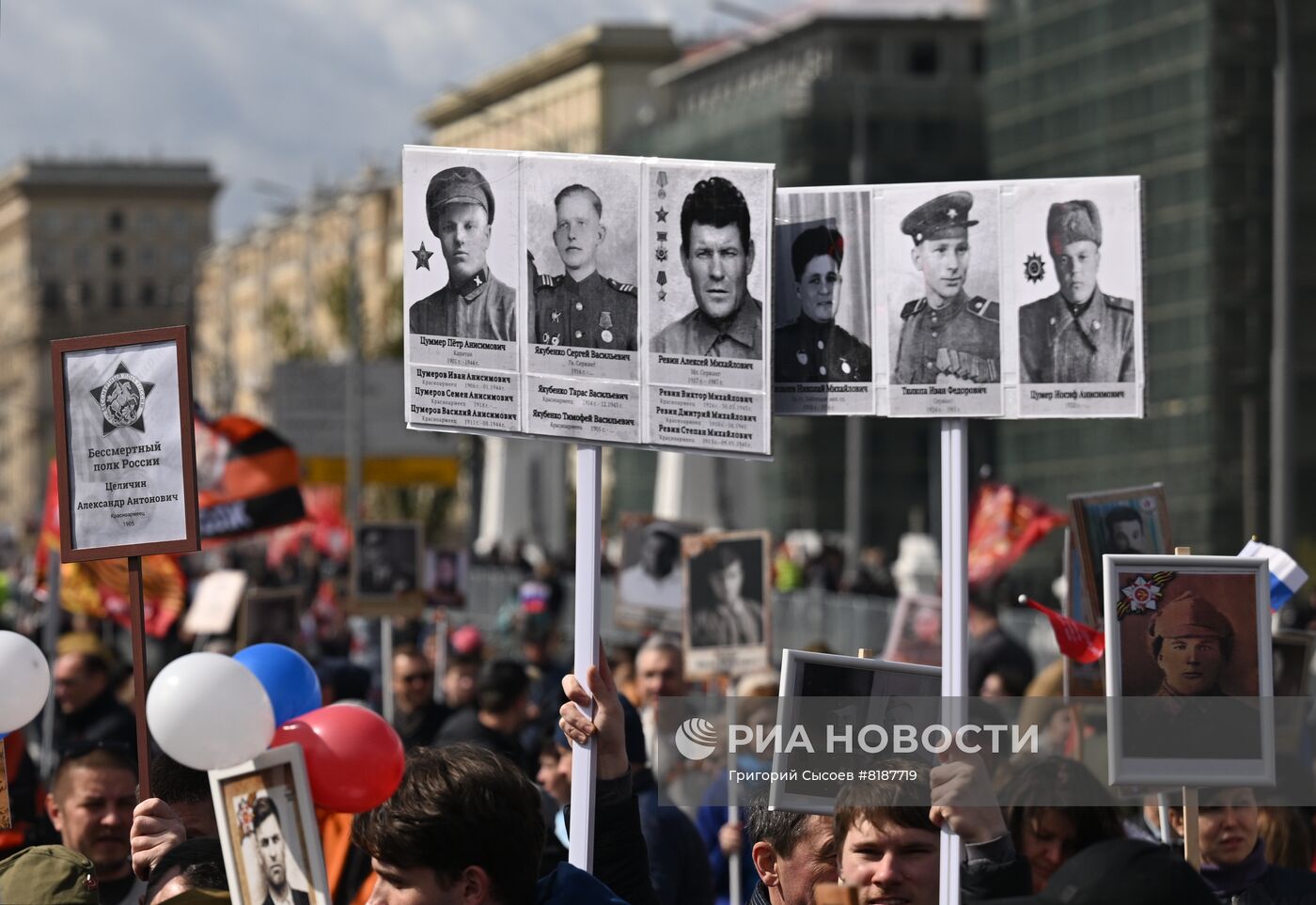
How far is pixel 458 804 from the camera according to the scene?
4.25 m

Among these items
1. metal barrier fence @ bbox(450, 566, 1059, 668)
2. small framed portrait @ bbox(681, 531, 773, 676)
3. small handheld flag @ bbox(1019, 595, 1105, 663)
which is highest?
small handheld flag @ bbox(1019, 595, 1105, 663)

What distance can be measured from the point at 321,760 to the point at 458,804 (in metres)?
0.48

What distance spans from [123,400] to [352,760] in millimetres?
1136

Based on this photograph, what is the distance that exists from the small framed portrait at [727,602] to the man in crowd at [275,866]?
7.17 m

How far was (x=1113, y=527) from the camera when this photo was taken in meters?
6.91

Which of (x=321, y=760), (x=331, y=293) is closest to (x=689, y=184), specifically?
(x=321, y=760)

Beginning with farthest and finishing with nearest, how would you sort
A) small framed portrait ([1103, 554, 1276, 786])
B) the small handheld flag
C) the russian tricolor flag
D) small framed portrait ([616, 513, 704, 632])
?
small framed portrait ([616, 513, 704, 632])
the russian tricolor flag
the small handheld flag
small framed portrait ([1103, 554, 1276, 786])

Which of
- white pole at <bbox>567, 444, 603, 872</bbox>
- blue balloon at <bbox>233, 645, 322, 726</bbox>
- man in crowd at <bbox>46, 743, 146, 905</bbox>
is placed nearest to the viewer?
blue balloon at <bbox>233, 645, 322, 726</bbox>

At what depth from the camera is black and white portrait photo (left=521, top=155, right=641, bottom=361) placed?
19.0 ft

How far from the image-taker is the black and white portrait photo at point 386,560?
17.7 m

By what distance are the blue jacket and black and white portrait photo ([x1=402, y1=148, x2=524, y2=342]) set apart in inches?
62.9

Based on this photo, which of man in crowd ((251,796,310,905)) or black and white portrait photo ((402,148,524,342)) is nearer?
man in crowd ((251,796,310,905))

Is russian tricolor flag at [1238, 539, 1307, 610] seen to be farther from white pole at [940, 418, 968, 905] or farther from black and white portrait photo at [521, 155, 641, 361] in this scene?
black and white portrait photo at [521, 155, 641, 361]

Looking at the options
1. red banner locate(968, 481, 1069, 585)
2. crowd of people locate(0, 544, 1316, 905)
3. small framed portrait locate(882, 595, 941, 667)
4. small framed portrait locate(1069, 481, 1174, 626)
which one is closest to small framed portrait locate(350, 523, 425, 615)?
red banner locate(968, 481, 1069, 585)
